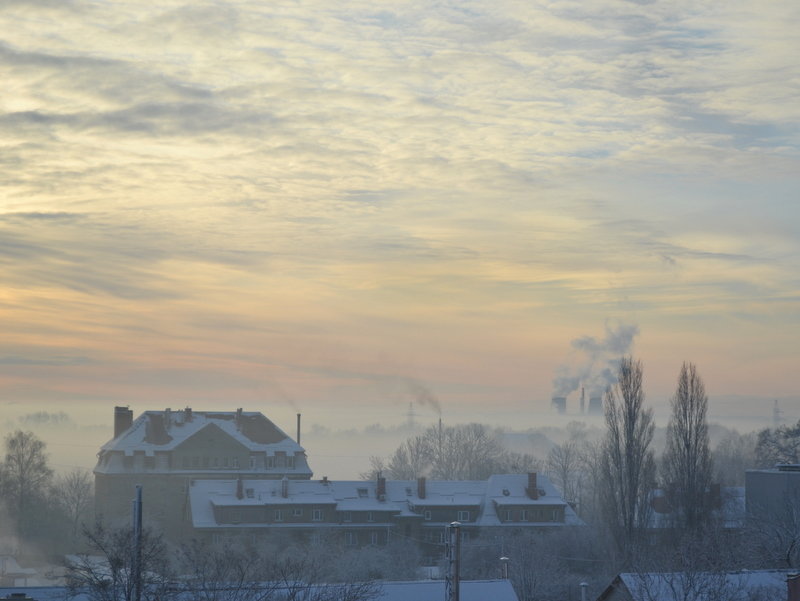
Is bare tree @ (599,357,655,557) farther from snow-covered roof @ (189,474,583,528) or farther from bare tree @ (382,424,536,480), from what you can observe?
bare tree @ (382,424,536,480)

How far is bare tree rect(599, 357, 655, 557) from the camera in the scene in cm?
6456

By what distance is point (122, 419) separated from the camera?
97.9m

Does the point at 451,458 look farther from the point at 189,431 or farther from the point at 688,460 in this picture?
the point at 688,460

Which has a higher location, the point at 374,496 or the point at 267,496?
the point at 267,496

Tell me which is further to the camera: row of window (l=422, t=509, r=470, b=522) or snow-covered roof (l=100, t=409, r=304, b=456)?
snow-covered roof (l=100, t=409, r=304, b=456)

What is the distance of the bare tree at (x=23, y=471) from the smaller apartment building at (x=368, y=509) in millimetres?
18868

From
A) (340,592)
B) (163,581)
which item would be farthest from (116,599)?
(340,592)

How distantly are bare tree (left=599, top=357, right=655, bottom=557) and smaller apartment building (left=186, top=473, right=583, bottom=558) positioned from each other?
48.3 feet

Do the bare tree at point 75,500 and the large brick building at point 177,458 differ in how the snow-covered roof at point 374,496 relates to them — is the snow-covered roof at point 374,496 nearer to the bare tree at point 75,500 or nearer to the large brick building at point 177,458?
the large brick building at point 177,458

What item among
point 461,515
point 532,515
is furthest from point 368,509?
point 532,515

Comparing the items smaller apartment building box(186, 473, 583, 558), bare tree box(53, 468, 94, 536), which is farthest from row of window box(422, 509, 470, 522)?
bare tree box(53, 468, 94, 536)

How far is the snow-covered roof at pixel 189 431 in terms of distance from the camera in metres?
90.9

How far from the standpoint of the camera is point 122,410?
98250 millimetres

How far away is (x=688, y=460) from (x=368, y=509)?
27.6 m
